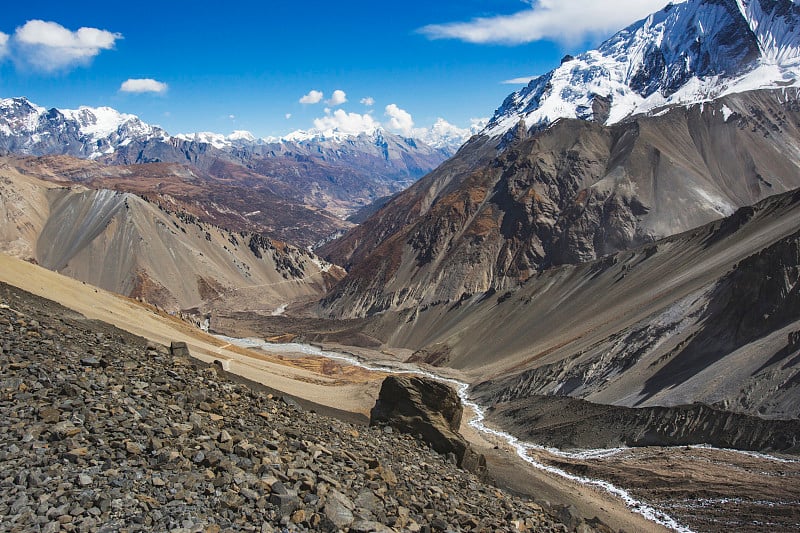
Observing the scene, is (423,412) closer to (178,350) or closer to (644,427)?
(178,350)

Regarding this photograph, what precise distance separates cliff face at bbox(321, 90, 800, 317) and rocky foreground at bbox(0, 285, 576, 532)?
4867 inches

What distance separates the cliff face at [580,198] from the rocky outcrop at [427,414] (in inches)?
4540

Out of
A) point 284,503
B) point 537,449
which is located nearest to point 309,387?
point 537,449

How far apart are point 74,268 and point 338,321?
7407 centimetres

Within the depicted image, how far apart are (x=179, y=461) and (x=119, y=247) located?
584ft

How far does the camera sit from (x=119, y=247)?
565ft

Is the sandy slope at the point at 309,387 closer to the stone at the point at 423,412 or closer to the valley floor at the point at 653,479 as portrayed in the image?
the valley floor at the point at 653,479

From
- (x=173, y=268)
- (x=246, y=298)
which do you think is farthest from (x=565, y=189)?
(x=173, y=268)

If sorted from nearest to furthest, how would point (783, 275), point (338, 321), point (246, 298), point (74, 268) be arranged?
point (783, 275) → point (338, 321) → point (74, 268) → point (246, 298)

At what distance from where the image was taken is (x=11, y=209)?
6865 inches

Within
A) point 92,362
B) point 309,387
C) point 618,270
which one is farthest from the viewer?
point 618,270

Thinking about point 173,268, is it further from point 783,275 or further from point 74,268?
point 783,275

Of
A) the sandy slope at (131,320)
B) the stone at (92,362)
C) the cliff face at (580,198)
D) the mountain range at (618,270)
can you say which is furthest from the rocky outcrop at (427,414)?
the cliff face at (580,198)

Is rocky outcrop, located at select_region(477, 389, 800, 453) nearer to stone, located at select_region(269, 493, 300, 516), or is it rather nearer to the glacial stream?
the glacial stream
